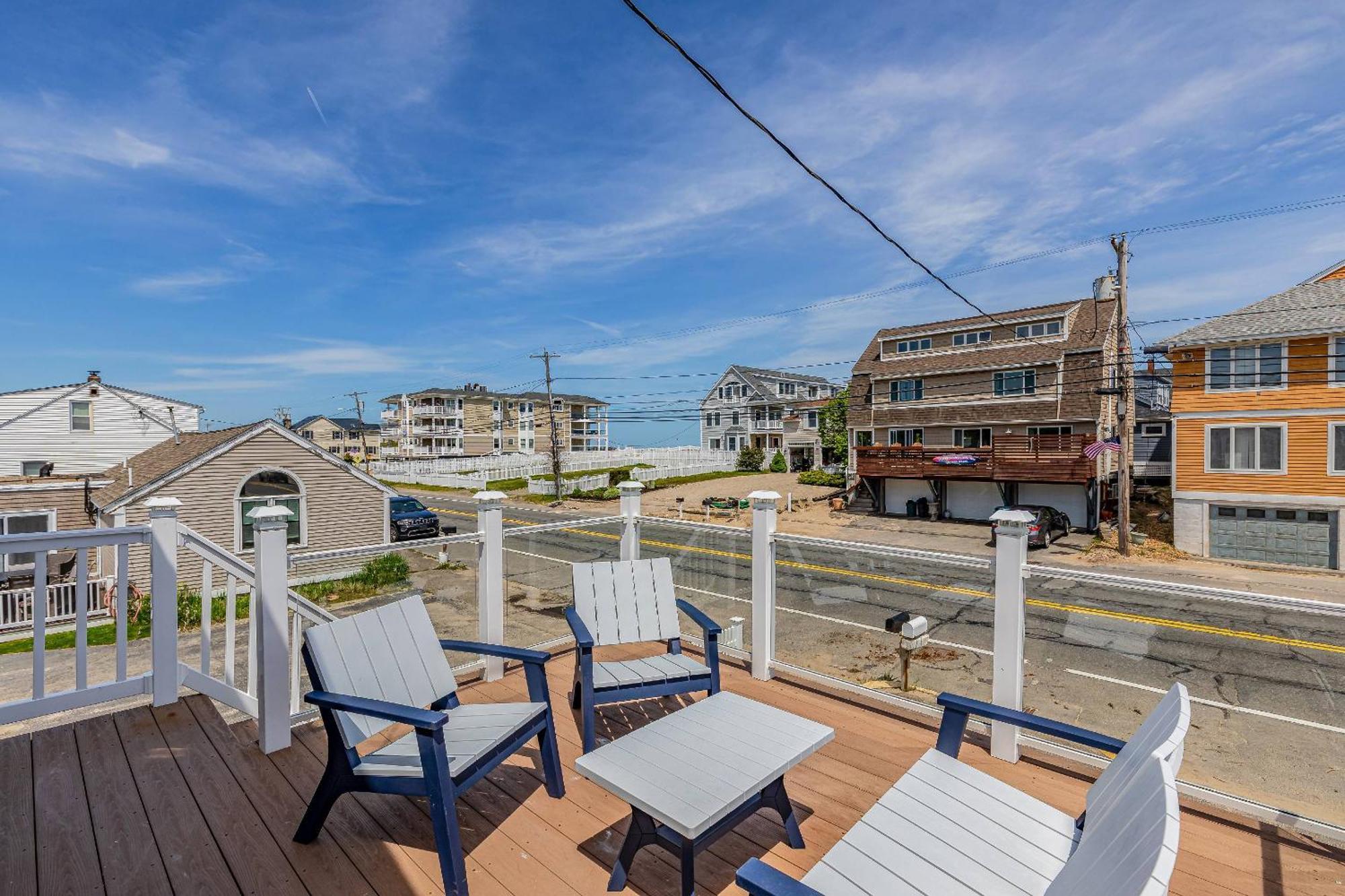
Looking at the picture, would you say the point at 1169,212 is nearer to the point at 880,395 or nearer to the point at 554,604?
the point at 880,395

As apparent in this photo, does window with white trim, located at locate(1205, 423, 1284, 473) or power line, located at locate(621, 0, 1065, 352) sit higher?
power line, located at locate(621, 0, 1065, 352)

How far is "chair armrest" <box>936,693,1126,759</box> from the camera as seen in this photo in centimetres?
211

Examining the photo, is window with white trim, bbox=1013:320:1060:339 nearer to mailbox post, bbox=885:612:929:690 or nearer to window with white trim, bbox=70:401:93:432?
mailbox post, bbox=885:612:929:690

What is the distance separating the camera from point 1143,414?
1168 inches

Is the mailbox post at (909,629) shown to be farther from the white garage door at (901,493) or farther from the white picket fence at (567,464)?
the white picket fence at (567,464)

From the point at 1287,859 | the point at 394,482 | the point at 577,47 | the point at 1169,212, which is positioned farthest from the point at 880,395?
the point at 394,482

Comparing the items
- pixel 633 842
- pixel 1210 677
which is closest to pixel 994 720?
pixel 633 842

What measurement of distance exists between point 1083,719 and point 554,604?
269 inches

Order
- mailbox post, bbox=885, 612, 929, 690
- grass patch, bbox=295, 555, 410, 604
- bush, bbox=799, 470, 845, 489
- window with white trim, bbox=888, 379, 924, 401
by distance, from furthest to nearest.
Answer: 1. bush, bbox=799, 470, 845, 489
2. window with white trim, bbox=888, 379, 924, 401
3. grass patch, bbox=295, 555, 410, 604
4. mailbox post, bbox=885, 612, 929, 690

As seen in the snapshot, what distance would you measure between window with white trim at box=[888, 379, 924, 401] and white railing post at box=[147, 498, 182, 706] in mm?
27706

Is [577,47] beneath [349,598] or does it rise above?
above

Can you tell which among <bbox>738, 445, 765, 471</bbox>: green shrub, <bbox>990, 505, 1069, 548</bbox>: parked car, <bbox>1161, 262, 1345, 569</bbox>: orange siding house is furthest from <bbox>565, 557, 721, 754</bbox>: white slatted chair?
<bbox>738, 445, 765, 471</bbox>: green shrub

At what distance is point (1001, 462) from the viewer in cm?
2206

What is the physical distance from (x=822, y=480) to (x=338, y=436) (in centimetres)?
5996
